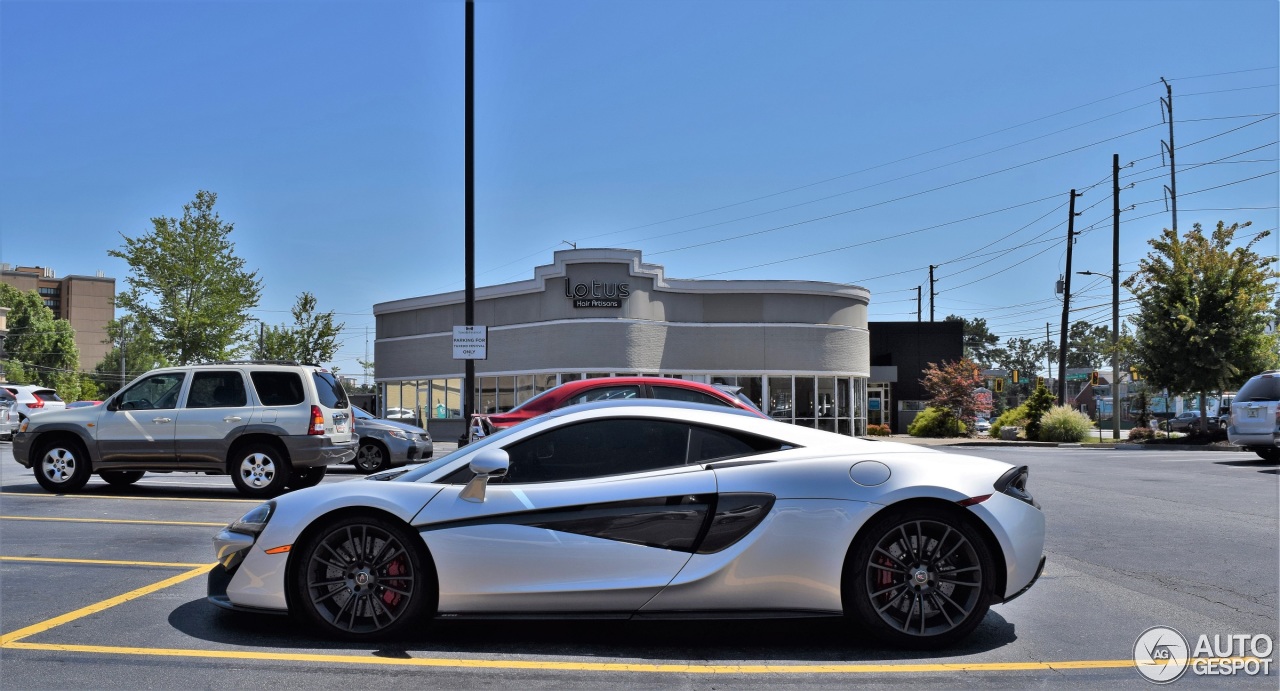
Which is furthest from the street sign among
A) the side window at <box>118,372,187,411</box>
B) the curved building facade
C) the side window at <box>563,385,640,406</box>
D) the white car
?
the white car

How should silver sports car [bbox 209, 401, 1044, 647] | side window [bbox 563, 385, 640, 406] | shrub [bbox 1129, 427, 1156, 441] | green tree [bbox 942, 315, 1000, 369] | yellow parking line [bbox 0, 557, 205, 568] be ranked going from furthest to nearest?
green tree [bbox 942, 315, 1000, 369] → shrub [bbox 1129, 427, 1156, 441] → side window [bbox 563, 385, 640, 406] → yellow parking line [bbox 0, 557, 205, 568] → silver sports car [bbox 209, 401, 1044, 647]

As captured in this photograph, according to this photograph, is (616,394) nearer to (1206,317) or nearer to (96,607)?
(96,607)

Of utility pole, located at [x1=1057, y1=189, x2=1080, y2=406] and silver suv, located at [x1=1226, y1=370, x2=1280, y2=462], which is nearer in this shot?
silver suv, located at [x1=1226, y1=370, x2=1280, y2=462]

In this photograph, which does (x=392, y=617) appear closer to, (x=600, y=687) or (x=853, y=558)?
(x=600, y=687)

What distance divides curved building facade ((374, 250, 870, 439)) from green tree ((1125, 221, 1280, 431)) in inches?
410

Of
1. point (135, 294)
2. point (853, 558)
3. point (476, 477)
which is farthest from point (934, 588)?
point (135, 294)

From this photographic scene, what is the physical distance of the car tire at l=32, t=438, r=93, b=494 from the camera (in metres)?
12.3

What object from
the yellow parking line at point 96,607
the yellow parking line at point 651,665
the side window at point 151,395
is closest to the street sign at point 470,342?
the side window at point 151,395

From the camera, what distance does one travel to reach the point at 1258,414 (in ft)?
63.0

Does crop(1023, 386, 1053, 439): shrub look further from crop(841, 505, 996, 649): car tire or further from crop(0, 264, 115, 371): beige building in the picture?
crop(0, 264, 115, 371): beige building

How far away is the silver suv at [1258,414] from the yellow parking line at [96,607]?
20115mm

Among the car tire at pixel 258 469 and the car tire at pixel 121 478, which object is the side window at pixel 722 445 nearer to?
the car tire at pixel 258 469

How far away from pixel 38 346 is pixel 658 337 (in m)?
86.4

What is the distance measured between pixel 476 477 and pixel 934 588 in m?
2.49
